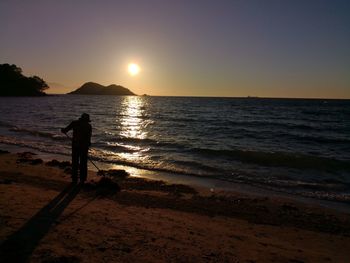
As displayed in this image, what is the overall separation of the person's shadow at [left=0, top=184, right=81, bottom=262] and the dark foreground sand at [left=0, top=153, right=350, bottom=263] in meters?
0.01

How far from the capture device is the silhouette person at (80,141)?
32.0ft

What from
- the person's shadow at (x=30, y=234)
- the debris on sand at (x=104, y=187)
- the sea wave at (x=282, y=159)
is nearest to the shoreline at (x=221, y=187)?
the debris on sand at (x=104, y=187)

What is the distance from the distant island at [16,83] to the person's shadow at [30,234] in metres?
135

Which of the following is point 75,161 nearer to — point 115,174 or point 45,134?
point 115,174

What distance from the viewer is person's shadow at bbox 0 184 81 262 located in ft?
16.2

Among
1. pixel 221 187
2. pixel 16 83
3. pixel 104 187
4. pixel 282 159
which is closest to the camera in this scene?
pixel 104 187

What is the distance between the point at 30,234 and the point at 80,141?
14.2ft

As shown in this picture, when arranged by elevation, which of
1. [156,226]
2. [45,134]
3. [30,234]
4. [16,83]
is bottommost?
[45,134]

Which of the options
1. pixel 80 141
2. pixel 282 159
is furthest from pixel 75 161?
pixel 282 159

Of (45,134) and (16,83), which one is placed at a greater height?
(16,83)

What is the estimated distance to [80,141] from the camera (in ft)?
32.2

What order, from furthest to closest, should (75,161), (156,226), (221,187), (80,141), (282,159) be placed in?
(282,159) → (221,187) → (75,161) → (80,141) → (156,226)

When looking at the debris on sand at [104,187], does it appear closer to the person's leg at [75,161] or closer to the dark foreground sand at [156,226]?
the dark foreground sand at [156,226]

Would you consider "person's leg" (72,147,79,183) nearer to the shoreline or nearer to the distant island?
the shoreline
